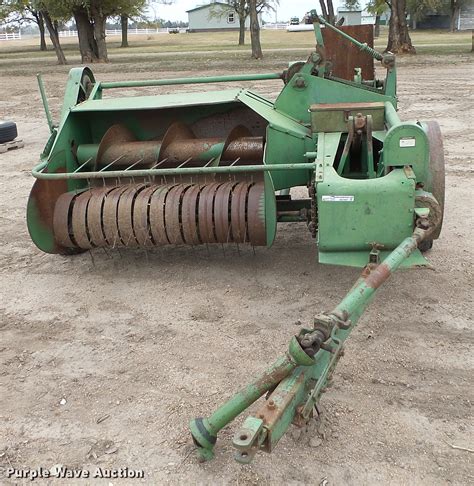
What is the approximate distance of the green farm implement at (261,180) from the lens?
2598mm

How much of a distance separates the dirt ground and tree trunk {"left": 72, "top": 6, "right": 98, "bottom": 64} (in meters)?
21.5

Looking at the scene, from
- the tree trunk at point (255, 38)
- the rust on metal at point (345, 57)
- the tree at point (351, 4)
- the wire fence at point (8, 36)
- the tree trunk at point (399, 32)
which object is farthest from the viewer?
the wire fence at point (8, 36)

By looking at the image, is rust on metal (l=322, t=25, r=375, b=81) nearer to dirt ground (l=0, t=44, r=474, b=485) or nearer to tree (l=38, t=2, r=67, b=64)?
dirt ground (l=0, t=44, r=474, b=485)

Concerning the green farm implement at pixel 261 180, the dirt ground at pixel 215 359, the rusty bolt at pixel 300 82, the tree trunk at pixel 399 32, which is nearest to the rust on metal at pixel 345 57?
the green farm implement at pixel 261 180

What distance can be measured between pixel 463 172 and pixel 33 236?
14.1 ft

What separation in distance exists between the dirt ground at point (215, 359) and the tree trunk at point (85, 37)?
21500 mm

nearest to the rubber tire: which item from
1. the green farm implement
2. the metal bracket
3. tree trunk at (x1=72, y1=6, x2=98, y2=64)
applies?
the green farm implement

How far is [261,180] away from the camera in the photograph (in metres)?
4.11

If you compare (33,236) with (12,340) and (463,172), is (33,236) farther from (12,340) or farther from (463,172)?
(463,172)

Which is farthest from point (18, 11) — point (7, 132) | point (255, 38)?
point (7, 132)

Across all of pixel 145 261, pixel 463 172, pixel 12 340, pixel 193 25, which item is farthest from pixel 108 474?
pixel 193 25

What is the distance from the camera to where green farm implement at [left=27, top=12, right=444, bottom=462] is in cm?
260

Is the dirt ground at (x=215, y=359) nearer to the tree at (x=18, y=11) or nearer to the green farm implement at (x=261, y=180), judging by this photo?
the green farm implement at (x=261, y=180)

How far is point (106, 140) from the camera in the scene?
450 cm
